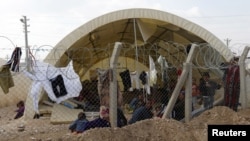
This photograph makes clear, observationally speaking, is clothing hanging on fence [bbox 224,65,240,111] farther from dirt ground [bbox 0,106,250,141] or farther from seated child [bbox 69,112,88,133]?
seated child [bbox 69,112,88,133]

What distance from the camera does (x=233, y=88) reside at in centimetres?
840

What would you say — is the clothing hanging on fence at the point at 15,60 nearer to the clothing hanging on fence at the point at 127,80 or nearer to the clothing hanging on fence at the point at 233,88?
the clothing hanging on fence at the point at 233,88

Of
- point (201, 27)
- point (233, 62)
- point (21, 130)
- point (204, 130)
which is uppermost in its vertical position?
point (201, 27)

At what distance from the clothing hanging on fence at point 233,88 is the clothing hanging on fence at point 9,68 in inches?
183

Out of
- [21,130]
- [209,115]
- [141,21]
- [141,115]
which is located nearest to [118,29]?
[141,21]

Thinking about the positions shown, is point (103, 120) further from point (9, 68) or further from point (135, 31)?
point (135, 31)

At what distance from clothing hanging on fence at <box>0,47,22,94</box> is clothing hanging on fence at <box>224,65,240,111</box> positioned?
4653mm

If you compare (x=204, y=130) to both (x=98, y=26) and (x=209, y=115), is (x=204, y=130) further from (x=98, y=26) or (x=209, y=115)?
(x=98, y=26)

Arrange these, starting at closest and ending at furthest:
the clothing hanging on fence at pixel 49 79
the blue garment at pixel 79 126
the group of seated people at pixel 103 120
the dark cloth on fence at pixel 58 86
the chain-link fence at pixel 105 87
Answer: the group of seated people at pixel 103 120
the blue garment at pixel 79 126
the chain-link fence at pixel 105 87
the clothing hanging on fence at pixel 49 79
the dark cloth on fence at pixel 58 86

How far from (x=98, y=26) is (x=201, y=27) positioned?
348 centimetres


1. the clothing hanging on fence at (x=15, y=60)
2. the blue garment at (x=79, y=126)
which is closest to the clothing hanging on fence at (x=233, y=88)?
the blue garment at (x=79, y=126)

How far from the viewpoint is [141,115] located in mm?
7984

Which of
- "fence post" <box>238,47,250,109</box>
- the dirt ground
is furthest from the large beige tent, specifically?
the dirt ground

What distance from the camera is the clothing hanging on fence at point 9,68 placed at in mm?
7719
